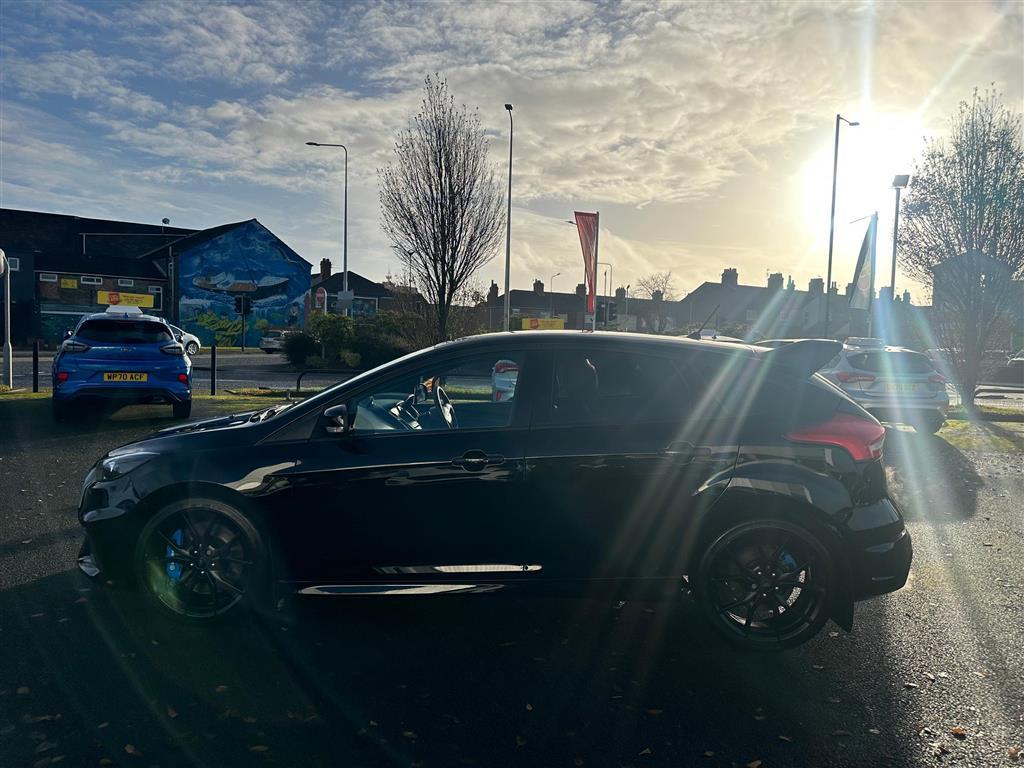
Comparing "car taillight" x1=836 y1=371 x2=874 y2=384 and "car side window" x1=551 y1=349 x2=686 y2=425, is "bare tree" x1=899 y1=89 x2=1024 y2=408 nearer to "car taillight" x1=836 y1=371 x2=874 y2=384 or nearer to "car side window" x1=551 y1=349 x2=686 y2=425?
"car taillight" x1=836 y1=371 x2=874 y2=384

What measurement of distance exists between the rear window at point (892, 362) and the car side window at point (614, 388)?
30.8 ft

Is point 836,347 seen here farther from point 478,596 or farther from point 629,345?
point 478,596

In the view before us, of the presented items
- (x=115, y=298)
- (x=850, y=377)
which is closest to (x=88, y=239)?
(x=115, y=298)

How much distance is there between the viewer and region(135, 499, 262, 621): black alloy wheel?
12.7 ft

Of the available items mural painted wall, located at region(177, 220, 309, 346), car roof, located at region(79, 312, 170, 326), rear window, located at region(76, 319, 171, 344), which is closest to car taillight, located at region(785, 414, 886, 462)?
rear window, located at region(76, 319, 171, 344)

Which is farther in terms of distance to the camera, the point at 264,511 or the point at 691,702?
the point at 264,511

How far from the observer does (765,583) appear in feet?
12.7

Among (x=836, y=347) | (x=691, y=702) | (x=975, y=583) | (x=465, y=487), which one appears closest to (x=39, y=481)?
(x=465, y=487)

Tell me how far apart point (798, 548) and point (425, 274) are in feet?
48.2

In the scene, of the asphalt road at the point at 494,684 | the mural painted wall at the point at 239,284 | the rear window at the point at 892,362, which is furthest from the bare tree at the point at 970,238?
the mural painted wall at the point at 239,284

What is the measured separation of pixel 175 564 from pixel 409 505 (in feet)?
4.25

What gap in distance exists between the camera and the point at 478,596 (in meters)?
3.83

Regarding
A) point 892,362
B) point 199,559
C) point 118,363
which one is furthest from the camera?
point 892,362

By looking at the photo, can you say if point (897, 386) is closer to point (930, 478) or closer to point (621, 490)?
point (930, 478)
